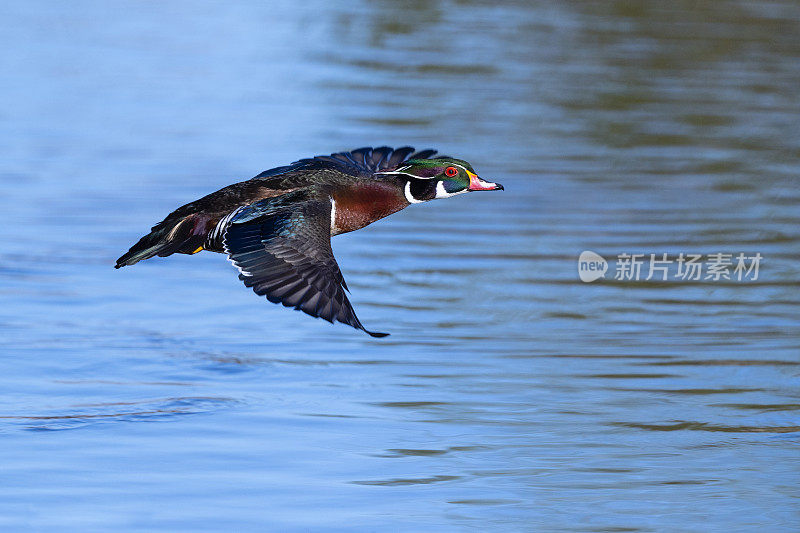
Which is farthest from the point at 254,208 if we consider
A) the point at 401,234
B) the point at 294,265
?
the point at 401,234

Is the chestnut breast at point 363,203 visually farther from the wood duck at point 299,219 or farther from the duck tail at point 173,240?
the duck tail at point 173,240

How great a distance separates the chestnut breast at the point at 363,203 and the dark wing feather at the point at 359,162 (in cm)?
31

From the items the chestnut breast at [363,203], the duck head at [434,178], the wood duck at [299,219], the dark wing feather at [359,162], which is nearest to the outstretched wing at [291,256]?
the wood duck at [299,219]

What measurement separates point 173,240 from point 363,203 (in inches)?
39.2

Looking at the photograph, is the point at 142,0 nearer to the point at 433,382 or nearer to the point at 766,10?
the point at 766,10

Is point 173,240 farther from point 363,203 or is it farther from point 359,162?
point 359,162

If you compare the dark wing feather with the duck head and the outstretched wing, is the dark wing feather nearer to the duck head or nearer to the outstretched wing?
the duck head

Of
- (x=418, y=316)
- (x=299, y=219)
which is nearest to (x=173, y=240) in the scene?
(x=299, y=219)

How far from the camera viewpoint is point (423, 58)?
19.4 m

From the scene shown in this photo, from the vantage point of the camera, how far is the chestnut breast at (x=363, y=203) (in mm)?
7797

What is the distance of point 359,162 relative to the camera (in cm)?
Result: 881

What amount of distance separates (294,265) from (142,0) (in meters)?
18.1

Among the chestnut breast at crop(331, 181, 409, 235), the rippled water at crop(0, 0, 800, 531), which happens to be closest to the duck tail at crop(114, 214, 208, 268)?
the chestnut breast at crop(331, 181, 409, 235)

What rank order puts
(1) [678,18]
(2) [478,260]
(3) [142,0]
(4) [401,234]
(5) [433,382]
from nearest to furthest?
(5) [433,382]
(2) [478,260]
(4) [401,234]
(1) [678,18]
(3) [142,0]
